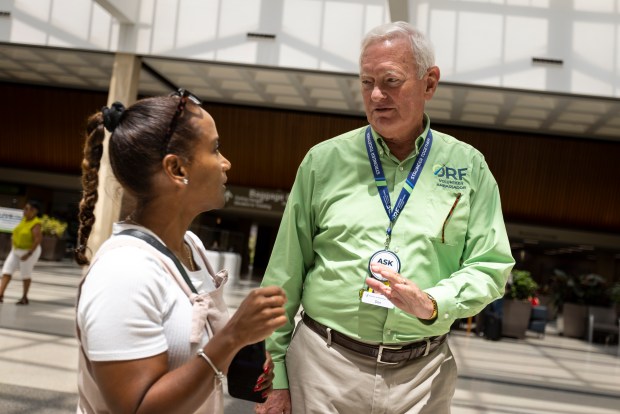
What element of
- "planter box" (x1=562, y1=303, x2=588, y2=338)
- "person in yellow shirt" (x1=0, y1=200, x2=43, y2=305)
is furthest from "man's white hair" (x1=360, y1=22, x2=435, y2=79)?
"planter box" (x1=562, y1=303, x2=588, y2=338)

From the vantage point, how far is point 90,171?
6.66 feet

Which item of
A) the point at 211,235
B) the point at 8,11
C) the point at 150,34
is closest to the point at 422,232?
the point at 150,34

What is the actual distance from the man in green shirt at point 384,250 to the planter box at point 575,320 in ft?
61.5

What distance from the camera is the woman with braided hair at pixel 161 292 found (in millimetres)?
1490

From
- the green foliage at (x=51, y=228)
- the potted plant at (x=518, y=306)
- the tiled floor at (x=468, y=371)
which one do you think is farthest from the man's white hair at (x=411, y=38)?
the green foliage at (x=51, y=228)

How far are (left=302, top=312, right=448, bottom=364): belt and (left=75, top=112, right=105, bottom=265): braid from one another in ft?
3.18

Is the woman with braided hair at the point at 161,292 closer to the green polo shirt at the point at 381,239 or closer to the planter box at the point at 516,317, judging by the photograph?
the green polo shirt at the point at 381,239

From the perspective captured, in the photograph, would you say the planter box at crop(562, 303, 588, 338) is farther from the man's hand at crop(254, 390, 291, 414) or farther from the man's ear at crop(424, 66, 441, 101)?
the man's hand at crop(254, 390, 291, 414)

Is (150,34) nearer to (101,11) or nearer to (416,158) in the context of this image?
(101,11)

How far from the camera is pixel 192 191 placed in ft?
6.00

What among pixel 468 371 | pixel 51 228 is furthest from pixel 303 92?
pixel 468 371

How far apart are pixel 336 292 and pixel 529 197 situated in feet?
86.5

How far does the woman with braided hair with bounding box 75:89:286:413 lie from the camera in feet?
4.89

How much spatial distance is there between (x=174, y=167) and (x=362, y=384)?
3.88 feet
